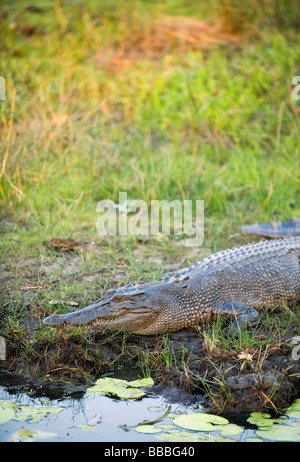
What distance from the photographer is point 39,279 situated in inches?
199

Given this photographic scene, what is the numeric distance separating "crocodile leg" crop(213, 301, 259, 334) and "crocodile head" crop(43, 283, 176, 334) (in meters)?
0.46

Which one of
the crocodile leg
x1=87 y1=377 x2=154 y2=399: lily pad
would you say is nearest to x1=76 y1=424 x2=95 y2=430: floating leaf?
x1=87 y1=377 x2=154 y2=399: lily pad

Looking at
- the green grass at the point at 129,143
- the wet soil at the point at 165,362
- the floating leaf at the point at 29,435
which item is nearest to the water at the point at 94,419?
the floating leaf at the point at 29,435

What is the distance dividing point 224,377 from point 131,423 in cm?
68

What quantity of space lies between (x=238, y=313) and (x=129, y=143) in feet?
13.1

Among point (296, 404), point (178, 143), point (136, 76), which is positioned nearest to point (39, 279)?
point (296, 404)

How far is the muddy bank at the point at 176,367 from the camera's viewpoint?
11.9ft

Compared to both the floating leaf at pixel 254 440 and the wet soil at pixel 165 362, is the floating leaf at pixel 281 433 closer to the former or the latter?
the floating leaf at pixel 254 440

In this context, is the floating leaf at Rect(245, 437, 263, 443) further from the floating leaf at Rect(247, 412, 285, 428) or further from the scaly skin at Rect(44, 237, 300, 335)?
the scaly skin at Rect(44, 237, 300, 335)

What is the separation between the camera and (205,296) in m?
4.54

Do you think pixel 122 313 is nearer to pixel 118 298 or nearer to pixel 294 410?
pixel 118 298

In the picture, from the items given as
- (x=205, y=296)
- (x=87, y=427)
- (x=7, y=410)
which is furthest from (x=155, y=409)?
(x=205, y=296)

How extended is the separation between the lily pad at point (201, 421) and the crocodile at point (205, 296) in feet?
3.16
